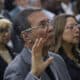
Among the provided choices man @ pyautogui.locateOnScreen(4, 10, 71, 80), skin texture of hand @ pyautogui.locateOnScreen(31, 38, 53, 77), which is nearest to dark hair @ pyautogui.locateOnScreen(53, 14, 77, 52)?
man @ pyautogui.locateOnScreen(4, 10, 71, 80)

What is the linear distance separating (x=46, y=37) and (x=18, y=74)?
0.45 m

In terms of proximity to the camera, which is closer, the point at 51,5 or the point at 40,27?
the point at 40,27

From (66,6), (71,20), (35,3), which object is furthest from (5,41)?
(66,6)

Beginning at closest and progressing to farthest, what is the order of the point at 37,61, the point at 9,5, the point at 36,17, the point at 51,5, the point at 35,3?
the point at 37,61
the point at 36,17
the point at 51,5
the point at 35,3
the point at 9,5

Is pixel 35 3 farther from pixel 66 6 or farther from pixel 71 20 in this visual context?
pixel 71 20

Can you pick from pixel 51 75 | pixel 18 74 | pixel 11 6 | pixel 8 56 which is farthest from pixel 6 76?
pixel 11 6

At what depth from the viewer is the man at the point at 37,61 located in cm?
422

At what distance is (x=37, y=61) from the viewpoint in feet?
13.8

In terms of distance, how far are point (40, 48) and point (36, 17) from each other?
914 mm

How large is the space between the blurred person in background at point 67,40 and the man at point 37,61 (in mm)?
789

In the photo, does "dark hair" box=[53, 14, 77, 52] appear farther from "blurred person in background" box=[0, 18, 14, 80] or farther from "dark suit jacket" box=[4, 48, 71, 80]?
→ "dark suit jacket" box=[4, 48, 71, 80]

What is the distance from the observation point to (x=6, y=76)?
180 inches

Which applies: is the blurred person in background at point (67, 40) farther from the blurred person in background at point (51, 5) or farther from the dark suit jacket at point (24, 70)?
the blurred person in background at point (51, 5)

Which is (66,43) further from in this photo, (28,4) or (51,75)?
(28,4)
